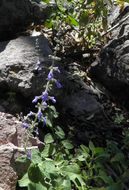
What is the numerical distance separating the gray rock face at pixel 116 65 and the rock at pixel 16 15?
1.90 ft

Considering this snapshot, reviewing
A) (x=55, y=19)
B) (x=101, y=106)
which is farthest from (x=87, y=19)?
(x=101, y=106)

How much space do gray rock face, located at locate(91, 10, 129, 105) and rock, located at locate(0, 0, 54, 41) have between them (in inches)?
22.8

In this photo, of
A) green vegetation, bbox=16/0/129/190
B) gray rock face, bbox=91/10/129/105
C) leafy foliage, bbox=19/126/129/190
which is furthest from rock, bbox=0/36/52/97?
gray rock face, bbox=91/10/129/105

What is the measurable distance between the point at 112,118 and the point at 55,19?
924 mm

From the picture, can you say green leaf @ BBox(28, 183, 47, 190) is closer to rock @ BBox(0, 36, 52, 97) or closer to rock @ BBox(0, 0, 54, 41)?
rock @ BBox(0, 36, 52, 97)

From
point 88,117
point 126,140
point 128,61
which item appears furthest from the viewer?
point 128,61

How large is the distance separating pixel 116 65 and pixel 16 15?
0.87 metres

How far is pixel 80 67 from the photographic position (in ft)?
12.4

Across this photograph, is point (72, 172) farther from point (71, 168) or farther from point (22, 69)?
point (22, 69)

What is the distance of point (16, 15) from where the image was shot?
361 centimetres

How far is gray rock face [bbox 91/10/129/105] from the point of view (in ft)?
11.5

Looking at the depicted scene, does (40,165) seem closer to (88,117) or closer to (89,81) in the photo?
(88,117)

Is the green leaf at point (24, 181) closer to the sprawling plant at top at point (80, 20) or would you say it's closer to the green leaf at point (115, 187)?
the green leaf at point (115, 187)

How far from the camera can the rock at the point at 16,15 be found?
140 inches
